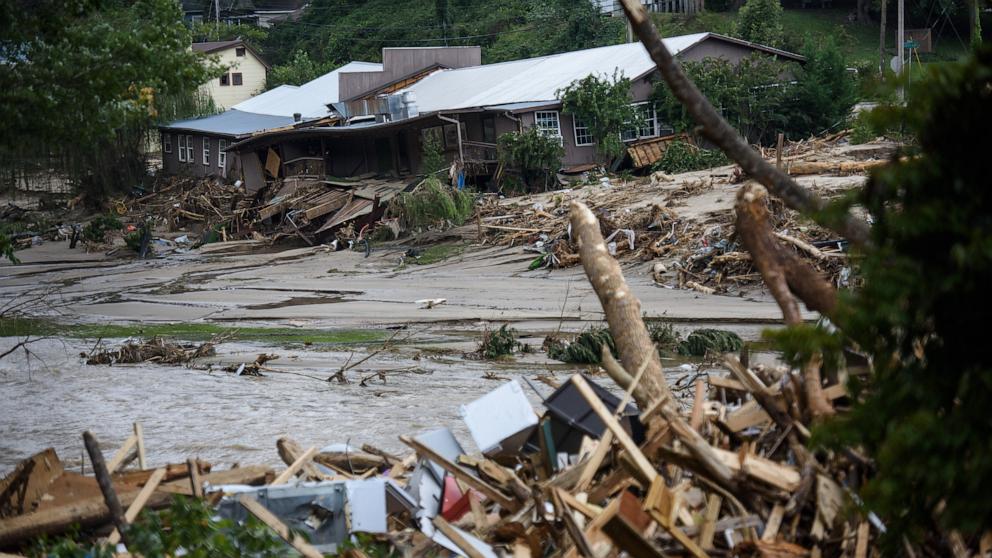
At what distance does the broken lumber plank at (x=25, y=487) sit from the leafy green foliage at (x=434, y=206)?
80.8 feet

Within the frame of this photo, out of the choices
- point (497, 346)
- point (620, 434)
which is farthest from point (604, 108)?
point (620, 434)

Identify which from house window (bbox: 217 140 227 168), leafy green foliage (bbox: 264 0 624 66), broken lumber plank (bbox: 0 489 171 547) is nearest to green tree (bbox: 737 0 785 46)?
leafy green foliage (bbox: 264 0 624 66)

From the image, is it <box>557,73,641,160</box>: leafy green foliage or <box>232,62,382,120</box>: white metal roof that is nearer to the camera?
<box>557,73,641,160</box>: leafy green foliage

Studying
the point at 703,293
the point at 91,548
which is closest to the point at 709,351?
the point at 703,293

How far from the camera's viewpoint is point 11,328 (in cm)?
2205

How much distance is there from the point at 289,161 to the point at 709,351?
2961 cm

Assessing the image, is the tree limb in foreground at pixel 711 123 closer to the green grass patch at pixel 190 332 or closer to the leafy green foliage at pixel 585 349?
the leafy green foliage at pixel 585 349

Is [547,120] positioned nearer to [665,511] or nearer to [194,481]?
[194,481]

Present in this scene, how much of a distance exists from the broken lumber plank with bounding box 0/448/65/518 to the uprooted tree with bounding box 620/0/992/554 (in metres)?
5.42

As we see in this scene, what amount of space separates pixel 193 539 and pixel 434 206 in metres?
26.9

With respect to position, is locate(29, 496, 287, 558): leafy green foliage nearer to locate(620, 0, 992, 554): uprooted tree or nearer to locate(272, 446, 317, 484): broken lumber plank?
locate(272, 446, 317, 484): broken lumber plank

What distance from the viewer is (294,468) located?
23.7 feet

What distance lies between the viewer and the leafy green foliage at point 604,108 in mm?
35844

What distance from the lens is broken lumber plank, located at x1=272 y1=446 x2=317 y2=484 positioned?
23.2 ft
